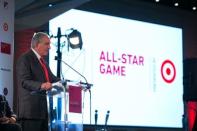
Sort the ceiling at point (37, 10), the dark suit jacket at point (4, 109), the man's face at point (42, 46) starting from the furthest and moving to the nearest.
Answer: the ceiling at point (37, 10), the dark suit jacket at point (4, 109), the man's face at point (42, 46)

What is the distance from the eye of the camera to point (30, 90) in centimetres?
370

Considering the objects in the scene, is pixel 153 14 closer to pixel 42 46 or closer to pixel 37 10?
pixel 37 10

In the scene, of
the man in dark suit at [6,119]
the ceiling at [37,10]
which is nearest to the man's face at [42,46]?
the man in dark suit at [6,119]

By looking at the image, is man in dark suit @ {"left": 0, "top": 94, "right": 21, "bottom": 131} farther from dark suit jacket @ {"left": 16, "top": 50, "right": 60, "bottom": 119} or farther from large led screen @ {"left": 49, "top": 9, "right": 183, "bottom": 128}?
large led screen @ {"left": 49, "top": 9, "right": 183, "bottom": 128}

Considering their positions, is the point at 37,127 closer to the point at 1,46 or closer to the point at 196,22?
the point at 1,46

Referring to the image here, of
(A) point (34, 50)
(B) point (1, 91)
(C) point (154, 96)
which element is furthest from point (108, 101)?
(A) point (34, 50)

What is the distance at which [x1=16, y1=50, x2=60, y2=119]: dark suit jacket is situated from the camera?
3.72m

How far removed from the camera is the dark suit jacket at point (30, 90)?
372 centimetres

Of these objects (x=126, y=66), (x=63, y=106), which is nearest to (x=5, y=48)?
(x=126, y=66)

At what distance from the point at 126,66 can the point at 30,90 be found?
504cm

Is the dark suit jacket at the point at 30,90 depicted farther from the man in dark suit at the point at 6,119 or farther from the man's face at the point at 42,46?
the man in dark suit at the point at 6,119

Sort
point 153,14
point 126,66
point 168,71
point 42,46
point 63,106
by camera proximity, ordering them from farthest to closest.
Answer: point 153,14, point 168,71, point 126,66, point 42,46, point 63,106

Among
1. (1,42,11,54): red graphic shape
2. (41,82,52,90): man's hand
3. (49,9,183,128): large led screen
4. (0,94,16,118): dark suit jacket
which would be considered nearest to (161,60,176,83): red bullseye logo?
(49,9,183,128): large led screen

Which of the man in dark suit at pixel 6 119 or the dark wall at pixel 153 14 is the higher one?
the dark wall at pixel 153 14
